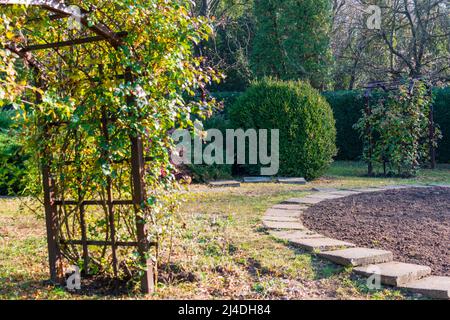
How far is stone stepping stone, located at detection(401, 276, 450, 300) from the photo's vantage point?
351 cm

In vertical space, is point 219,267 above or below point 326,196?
below

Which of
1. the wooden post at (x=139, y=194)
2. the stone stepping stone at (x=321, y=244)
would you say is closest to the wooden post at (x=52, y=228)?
the wooden post at (x=139, y=194)

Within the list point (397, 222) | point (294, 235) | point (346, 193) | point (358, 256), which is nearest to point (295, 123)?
point (346, 193)

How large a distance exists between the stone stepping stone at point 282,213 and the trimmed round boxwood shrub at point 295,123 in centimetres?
380

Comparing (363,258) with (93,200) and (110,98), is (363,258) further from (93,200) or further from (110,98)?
(110,98)

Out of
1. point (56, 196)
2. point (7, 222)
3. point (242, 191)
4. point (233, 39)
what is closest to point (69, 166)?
point (56, 196)

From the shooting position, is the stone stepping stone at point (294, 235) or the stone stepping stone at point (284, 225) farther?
the stone stepping stone at point (284, 225)

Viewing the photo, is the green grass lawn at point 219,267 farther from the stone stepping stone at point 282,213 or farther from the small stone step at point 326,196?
the small stone step at point 326,196

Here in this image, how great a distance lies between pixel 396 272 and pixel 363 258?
13.5 inches

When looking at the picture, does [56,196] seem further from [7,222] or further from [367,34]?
[367,34]

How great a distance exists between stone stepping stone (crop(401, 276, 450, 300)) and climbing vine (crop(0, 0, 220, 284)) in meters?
1.85

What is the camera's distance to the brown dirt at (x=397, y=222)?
449 cm

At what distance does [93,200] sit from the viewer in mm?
3811
